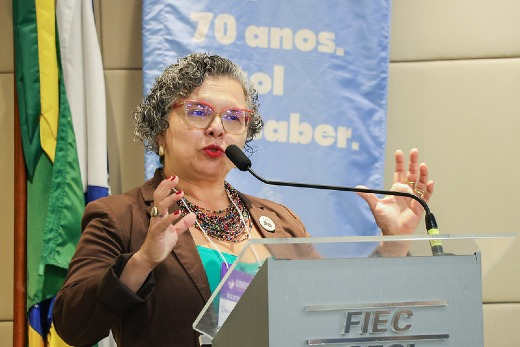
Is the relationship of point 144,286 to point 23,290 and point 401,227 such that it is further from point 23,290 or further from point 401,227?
point 23,290

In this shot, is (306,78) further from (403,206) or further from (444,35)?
(403,206)

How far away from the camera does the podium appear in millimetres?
1163

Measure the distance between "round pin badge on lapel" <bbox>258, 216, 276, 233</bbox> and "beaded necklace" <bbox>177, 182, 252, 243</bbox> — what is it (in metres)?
0.03

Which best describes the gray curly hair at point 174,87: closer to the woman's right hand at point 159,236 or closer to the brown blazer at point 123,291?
the brown blazer at point 123,291

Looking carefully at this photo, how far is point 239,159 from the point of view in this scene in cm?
173

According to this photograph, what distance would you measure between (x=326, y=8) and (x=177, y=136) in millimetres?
1051

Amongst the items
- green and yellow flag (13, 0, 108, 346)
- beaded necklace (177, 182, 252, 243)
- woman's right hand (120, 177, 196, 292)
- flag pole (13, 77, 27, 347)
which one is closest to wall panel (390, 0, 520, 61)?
green and yellow flag (13, 0, 108, 346)

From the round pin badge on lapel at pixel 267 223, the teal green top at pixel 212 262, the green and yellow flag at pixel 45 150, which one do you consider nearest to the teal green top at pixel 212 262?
the teal green top at pixel 212 262

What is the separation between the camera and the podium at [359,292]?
3.82 ft

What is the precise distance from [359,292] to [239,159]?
60 cm

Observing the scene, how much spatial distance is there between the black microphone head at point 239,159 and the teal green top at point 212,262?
329mm

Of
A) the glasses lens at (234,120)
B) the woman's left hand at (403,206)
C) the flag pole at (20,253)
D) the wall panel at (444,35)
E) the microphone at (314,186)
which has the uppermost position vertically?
the wall panel at (444,35)

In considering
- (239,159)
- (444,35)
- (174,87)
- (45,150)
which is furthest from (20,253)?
(444,35)

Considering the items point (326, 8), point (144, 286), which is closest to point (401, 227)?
point (144, 286)
